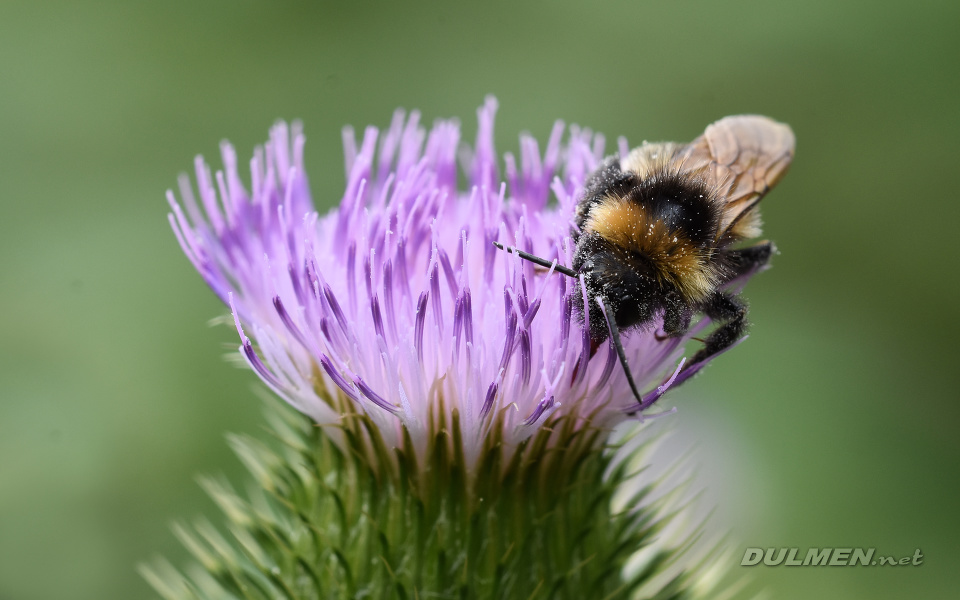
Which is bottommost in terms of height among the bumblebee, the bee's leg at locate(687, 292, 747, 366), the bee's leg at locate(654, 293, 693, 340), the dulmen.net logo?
the dulmen.net logo

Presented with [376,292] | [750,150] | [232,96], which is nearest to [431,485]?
[376,292]

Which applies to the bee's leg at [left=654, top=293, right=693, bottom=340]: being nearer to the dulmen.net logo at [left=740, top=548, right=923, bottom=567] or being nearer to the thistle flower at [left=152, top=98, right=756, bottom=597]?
the thistle flower at [left=152, top=98, right=756, bottom=597]

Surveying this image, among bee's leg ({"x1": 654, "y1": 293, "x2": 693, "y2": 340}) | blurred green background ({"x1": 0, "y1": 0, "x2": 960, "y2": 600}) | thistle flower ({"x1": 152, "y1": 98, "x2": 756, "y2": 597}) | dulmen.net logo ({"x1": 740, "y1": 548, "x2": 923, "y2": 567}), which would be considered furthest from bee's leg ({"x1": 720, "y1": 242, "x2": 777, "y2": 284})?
blurred green background ({"x1": 0, "y1": 0, "x2": 960, "y2": 600})

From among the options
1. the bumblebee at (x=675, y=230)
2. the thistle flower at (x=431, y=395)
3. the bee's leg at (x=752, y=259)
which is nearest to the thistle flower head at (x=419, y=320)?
the thistle flower at (x=431, y=395)

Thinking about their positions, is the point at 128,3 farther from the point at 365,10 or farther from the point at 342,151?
the point at 342,151

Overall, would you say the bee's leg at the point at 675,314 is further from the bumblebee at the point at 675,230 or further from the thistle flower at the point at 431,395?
the thistle flower at the point at 431,395
